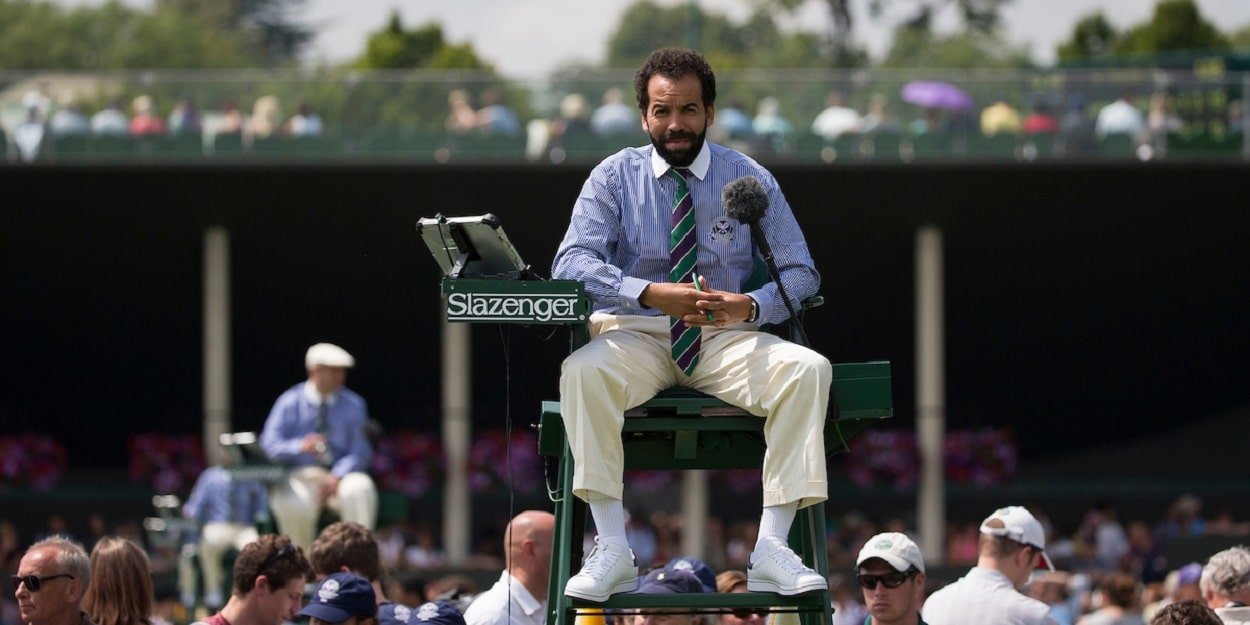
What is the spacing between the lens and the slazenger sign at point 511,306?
575 centimetres

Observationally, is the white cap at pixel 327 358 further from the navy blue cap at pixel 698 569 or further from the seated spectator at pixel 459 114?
the seated spectator at pixel 459 114

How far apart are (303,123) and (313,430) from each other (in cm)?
967

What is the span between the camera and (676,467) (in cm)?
610

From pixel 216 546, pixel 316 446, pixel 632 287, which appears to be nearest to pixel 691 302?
pixel 632 287

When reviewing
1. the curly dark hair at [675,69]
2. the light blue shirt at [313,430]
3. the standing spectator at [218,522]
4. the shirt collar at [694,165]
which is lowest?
the standing spectator at [218,522]

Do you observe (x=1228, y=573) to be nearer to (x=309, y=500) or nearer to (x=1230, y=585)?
(x=1230, y=585)

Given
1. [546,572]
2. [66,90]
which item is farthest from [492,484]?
[546,572]

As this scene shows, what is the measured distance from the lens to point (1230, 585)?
23.0ft

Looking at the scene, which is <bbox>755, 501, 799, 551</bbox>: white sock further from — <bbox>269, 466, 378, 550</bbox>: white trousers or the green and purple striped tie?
<bbox>269, 466, 378, 550</bbox>: white trousers

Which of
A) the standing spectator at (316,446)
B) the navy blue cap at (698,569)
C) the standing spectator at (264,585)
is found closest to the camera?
the standing spectator at (264,585)

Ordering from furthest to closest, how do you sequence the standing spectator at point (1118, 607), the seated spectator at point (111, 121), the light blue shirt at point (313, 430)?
the seated spectator at point (111, 121), the light blue shirt at point (313, 430), the standing spectator at point (1118, 607)

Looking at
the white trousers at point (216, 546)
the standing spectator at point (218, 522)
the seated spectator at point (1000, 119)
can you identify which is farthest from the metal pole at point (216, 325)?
the seated spectator at point (1000, 119)

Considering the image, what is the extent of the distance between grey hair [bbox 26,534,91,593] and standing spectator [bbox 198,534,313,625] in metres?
0.53

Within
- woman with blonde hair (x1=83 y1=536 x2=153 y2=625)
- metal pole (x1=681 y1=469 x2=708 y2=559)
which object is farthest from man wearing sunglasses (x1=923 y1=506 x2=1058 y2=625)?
metal pole (x1=681 y1=469 x2=708 y2=559)
